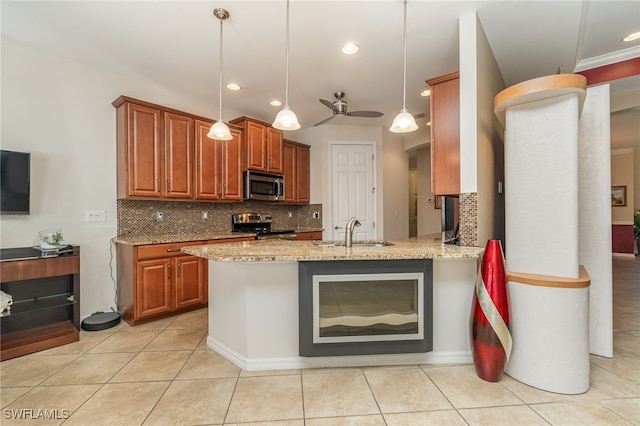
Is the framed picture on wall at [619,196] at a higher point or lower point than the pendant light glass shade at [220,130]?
lower

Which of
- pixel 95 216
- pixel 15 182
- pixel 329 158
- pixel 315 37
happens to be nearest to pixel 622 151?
pixel 329 158

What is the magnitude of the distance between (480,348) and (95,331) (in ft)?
10.9

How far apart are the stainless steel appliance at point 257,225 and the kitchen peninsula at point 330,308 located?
6.72ft

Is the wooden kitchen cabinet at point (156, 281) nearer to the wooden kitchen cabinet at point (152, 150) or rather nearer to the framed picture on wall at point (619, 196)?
the wooden kitchen cabinet at point (152, 150)

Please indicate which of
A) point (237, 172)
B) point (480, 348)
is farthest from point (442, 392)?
point (237, 172)

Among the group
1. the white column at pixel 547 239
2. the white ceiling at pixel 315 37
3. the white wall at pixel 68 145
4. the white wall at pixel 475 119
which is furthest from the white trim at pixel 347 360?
the white ceiling at pixel 315 37

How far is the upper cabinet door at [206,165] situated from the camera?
365 centimetres

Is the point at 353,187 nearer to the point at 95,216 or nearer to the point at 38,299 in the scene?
the point at 95,216

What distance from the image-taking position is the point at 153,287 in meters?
3.00

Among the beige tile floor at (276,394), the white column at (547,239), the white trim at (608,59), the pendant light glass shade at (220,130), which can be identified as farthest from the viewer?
the white trim at (608,59)

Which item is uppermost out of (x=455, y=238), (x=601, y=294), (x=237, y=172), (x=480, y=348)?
(x=237, y=172)

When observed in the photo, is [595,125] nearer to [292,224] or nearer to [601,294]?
[601,294]

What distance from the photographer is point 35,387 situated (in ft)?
6.08

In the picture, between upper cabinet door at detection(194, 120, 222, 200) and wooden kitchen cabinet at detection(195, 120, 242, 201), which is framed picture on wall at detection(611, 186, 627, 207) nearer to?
wooden kitchen cabinet at detection(195, 120, 242, 201)
